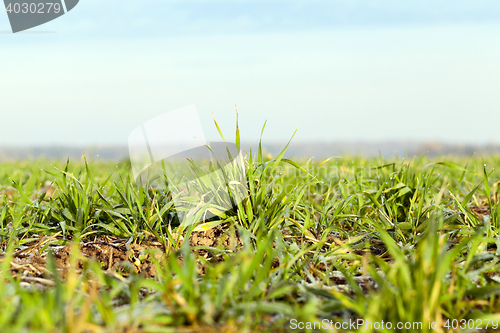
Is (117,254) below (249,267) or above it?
below

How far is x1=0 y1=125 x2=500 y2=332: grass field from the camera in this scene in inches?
44.3

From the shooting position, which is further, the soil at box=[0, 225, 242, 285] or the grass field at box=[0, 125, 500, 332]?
the soil at box=[0, 225, 242, 285]

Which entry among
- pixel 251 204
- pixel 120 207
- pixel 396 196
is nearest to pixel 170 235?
pixel 251 204

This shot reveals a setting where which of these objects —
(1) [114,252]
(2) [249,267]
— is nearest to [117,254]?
(1) [114,252]

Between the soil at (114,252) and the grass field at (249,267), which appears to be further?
the soil at (114,252)

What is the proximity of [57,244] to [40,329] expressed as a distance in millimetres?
1207

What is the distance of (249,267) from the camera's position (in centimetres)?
124

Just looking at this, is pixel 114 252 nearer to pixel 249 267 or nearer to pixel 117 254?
pixel 117 254

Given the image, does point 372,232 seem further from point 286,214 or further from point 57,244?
point 57,244

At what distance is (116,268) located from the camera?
6.06 ft

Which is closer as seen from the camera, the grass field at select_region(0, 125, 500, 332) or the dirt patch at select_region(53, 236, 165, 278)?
the grass field at select_region(0, 125, 500, 332)

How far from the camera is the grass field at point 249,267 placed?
1124 mm

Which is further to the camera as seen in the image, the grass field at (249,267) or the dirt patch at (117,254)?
the dirt patch at (117,254)

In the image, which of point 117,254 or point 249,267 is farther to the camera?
point 117,254
